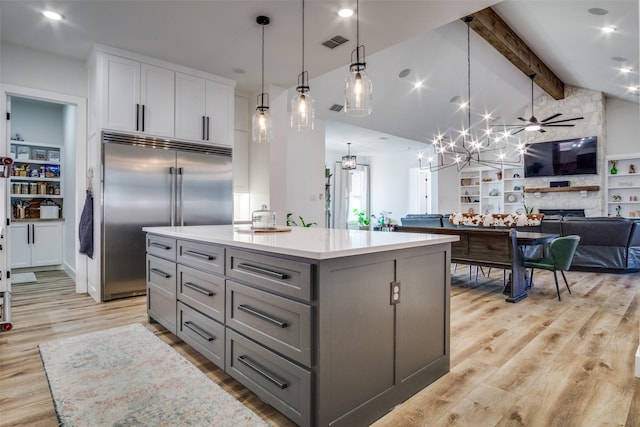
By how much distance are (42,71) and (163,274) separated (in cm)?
300

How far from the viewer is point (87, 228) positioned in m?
3.95

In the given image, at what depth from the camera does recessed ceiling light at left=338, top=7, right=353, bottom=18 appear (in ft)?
10.1

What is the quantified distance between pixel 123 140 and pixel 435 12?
11.1ft

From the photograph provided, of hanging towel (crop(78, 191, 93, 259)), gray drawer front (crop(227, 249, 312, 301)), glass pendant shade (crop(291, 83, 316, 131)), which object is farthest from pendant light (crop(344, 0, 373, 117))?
hanging towel (crop(78, 191, 93, 259))

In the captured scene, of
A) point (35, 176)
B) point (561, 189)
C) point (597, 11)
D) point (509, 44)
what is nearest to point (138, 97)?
point (35, 176)

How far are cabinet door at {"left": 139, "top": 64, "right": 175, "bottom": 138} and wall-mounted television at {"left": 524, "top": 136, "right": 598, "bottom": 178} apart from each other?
865 cm

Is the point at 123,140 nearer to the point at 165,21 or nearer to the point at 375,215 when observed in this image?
the point at 165,21

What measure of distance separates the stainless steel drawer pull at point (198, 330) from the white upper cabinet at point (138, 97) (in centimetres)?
253

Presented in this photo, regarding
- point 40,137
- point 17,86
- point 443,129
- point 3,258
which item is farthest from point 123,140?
point 443,129

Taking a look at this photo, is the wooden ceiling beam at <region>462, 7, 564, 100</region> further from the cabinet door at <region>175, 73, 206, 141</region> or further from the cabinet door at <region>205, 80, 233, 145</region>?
the cabinet door at <region>175, 73, 206, 141</region>

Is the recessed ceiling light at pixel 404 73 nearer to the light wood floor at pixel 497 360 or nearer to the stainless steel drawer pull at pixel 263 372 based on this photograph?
the light wood floor at pixel 497 360

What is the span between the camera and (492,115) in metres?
9.33

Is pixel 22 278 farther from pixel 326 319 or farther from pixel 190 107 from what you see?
pixel 326 319

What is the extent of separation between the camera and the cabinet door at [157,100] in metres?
4.04
